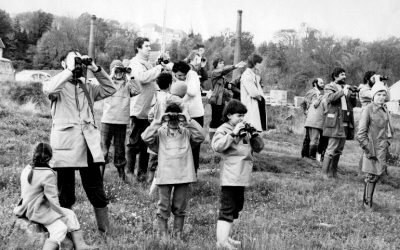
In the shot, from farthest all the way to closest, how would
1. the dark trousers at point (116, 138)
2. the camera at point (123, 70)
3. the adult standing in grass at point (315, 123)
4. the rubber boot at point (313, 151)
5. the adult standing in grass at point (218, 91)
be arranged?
the rubber boot at point (313, 151)
the adult standing in grass at point (315, 123)
the adult standing in grass at point (218, 91)
the dark trousers at point (116, 138)
the camera at point (123, 70)

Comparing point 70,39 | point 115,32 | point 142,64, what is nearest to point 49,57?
point 70,39

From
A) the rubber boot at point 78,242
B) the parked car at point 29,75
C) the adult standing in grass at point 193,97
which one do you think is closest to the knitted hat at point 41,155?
the rubber boot at point 78,242

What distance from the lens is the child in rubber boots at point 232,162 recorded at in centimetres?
535

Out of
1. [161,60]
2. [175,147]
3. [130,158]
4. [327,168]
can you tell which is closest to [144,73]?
[161,60]

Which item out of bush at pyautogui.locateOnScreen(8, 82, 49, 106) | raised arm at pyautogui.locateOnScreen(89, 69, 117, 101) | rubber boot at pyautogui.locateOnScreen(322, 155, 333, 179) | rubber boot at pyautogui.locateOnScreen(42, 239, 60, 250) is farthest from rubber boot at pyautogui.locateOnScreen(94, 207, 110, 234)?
bush at pyautogui.locateOnScreen(8, 82, 49, 106)

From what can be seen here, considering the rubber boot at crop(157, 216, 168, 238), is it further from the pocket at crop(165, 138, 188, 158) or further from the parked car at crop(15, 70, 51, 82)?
the parked car at crop(15, 70, 51, 82)

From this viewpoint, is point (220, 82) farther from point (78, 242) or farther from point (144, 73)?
point (78, 242)

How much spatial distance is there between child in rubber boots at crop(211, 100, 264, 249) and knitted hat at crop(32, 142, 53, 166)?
1.77m

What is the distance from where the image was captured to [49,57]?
8794 centimetres

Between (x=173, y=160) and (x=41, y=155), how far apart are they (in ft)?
4.96

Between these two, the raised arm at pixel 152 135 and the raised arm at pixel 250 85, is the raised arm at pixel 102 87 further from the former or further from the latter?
the raised arm at pixel 250 85

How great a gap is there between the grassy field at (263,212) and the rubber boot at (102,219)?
0.10 metres

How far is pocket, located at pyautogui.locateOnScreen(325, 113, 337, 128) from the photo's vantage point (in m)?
10.1

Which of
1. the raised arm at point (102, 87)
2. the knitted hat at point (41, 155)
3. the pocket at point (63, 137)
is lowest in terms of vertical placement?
the knitted hat at point (41, 155)
